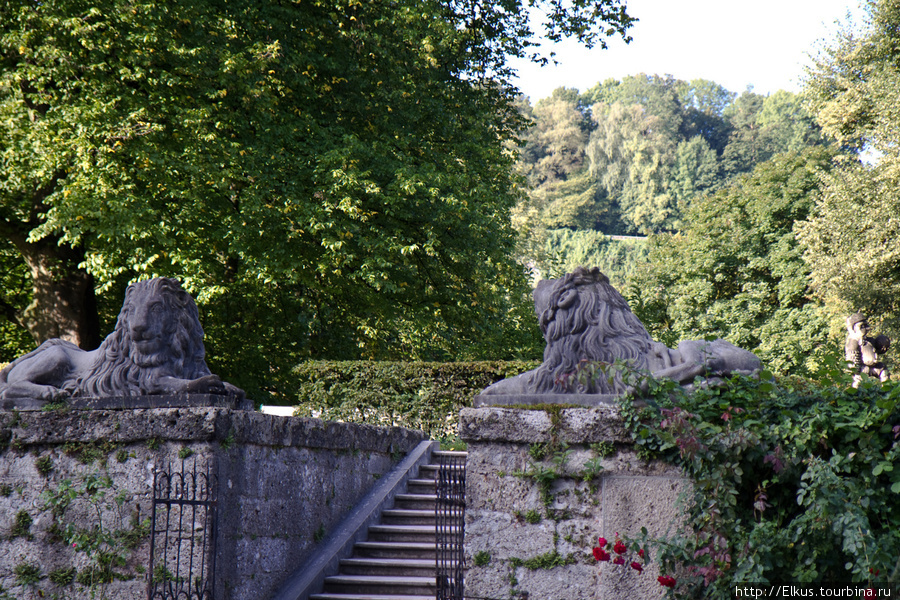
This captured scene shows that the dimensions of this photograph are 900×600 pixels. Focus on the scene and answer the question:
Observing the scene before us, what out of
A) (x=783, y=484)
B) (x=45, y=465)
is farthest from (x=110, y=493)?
(x=783, y=484)

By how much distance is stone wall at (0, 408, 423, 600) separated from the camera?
5469 millimetres

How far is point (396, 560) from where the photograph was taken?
8039 millimetres

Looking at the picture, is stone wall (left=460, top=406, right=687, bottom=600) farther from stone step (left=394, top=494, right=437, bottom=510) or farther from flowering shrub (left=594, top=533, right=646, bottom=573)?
stone step (left=394, top=494, right=437, bottom=510)

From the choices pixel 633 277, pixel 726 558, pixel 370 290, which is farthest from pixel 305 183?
pixel 633 277

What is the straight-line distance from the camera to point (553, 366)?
495 centimetres

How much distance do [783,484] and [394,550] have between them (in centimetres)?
512

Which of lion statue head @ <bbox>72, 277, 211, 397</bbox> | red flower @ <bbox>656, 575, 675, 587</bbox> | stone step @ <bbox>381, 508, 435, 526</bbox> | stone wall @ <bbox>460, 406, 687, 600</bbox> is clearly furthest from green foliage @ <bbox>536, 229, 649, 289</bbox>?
red flower @ <bbox>656, 575, 675, 587</bbox>

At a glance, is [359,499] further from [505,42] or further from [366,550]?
[505,42]

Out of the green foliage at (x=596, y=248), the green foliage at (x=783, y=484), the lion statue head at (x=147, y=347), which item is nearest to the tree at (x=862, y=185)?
the green foliage at (x=783, y=484)

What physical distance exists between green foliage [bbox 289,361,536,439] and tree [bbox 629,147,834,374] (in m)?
12.9

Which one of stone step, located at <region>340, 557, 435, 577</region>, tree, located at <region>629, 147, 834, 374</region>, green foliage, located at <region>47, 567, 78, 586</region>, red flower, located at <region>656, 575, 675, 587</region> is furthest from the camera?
tree, located at <region>629, 147, 834, 374</region>

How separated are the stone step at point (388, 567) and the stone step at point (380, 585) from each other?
0.14 metres

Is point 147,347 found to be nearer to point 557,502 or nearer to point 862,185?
point 557,502

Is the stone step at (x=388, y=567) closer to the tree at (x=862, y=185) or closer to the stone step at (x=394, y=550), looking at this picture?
the stone step at (x=394, y=550)
